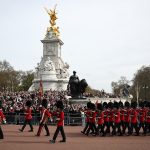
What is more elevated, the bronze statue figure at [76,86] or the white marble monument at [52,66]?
the white marble monument at [52,66]

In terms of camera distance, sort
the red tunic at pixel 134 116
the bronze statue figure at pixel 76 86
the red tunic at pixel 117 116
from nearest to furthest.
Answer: the red tunic at pixel 117 116
the red tunic at pixel 134 116
the bronze statue figure at pixel 76 86

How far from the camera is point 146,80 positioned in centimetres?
9038

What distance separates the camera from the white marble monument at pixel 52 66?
77125 millimetres

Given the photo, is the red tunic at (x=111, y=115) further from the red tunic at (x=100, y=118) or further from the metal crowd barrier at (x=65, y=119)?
the metal crowd barrier at (x=65, y=119)

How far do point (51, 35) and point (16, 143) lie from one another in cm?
7043

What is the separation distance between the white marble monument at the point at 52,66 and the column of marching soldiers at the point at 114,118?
179ft

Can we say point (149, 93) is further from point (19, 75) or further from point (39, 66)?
point (19, 75)

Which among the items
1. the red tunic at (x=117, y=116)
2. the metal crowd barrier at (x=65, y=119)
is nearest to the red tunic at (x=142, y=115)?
the red tunic at (x=117, y=116)

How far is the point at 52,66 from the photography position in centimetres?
7919

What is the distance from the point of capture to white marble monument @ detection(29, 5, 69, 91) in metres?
77.1

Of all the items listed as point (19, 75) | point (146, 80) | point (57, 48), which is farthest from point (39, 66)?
point (19, 75)

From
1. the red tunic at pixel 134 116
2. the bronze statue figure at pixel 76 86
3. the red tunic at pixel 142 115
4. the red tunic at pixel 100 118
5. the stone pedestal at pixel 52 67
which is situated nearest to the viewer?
the red tunic at pixel 100 118

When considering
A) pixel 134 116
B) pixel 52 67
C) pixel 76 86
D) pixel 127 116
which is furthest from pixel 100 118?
pixel 52 67

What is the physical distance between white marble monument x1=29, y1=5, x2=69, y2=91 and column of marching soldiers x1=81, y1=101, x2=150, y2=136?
54.5 m
